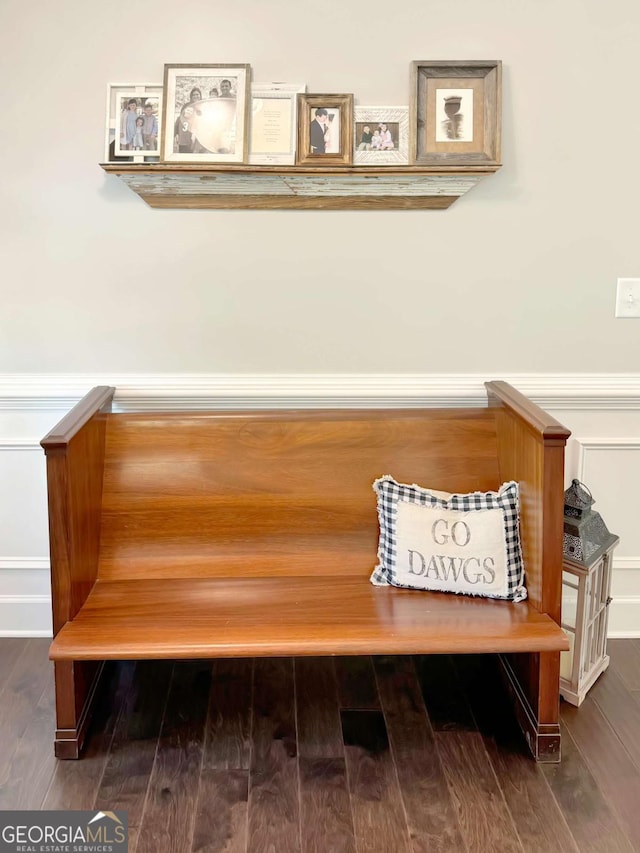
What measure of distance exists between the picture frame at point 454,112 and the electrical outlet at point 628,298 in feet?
1.84

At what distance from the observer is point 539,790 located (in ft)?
5.80

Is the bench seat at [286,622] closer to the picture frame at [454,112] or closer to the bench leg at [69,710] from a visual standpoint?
the bench leg at [69,710]

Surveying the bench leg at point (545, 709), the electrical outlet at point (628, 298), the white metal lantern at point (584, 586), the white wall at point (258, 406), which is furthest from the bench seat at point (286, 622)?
the electrical outlet at point (628, 298)

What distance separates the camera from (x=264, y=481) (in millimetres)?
2227

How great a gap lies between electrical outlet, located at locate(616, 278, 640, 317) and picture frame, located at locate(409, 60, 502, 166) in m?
0.56

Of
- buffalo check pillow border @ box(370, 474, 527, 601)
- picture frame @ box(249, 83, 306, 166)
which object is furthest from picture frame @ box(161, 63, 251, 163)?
buffalo check pillow border @ box(370, 474, 527, 601)

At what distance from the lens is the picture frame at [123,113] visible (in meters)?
2.19

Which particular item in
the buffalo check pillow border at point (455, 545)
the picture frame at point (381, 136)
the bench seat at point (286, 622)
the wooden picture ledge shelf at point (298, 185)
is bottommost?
the bench seat at point (286, 622)

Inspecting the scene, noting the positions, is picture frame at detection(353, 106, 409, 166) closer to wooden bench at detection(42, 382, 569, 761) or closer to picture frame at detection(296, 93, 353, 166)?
picture frame at detection(296, 93, 353, 166)

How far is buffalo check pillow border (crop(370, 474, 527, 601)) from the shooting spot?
1998mm

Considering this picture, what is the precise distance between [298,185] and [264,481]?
86 centimetres

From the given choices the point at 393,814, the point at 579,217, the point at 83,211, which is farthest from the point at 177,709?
the point at 579,217

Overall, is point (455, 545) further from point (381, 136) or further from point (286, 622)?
point (381, 136)

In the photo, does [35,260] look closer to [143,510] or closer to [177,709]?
[143,510]
